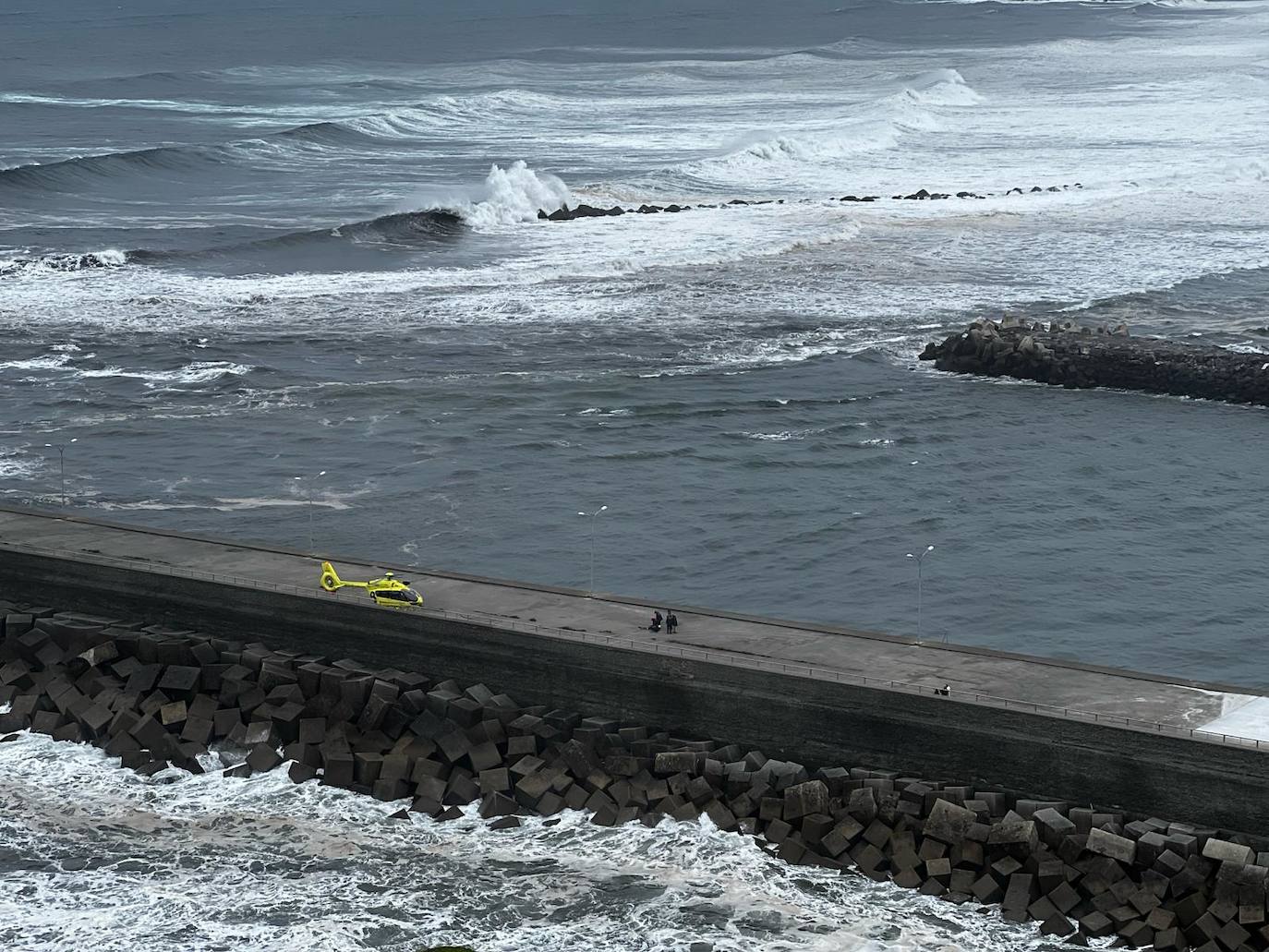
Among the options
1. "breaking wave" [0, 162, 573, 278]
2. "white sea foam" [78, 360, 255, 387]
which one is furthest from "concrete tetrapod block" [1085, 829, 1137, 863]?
"breaking wave" [0, 162, 573, 278]

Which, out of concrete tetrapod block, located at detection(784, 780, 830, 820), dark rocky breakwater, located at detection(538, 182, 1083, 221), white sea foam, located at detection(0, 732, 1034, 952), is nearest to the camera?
white sea foam, located at detection(0, 732, 1034, 952)

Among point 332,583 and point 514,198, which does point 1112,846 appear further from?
point 514,198

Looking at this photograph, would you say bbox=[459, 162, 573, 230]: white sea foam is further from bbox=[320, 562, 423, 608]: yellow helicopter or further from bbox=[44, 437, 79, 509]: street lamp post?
bbox=[320, 562, 423, 608]: yellow helicopter

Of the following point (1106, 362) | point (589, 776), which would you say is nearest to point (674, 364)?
point (1106, 362)

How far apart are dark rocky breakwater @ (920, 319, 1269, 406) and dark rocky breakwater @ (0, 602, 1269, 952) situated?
33623 millimetres

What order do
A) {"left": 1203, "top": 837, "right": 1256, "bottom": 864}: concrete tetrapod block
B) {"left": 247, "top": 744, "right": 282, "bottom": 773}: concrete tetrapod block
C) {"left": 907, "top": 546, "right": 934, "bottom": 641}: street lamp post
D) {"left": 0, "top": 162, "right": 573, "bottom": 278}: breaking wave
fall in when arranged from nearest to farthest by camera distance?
{"left": 1203, "top": 837, "right": 1256, "bottom": 864}: concrete tetrapod block, {"left": 247, "top": 744, "right": 282, "bottom": 773}: concrete tetrapod block, {"left": 907, "top": 546, "right": 934, "bottom": 641}: street lamp post, {"left": 0, "top": 162, "right": 573, "bottom": 278}: breaking wave

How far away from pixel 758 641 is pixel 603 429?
2318cm

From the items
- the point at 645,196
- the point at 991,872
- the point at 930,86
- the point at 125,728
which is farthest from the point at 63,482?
the point at 930,86

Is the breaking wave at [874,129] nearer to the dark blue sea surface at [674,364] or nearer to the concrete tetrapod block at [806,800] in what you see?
the dark blue sea surface at [674,364]

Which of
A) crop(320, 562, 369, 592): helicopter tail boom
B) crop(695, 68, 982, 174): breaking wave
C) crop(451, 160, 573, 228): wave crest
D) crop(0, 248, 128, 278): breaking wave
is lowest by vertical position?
crop(320, 562, 369, 592): helicopter tail boom

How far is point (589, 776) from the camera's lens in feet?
130

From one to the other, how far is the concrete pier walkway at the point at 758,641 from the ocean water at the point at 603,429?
449 centimetres

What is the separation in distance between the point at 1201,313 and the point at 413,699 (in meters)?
47.1

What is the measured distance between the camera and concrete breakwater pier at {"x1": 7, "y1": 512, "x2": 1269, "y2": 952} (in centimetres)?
3559
